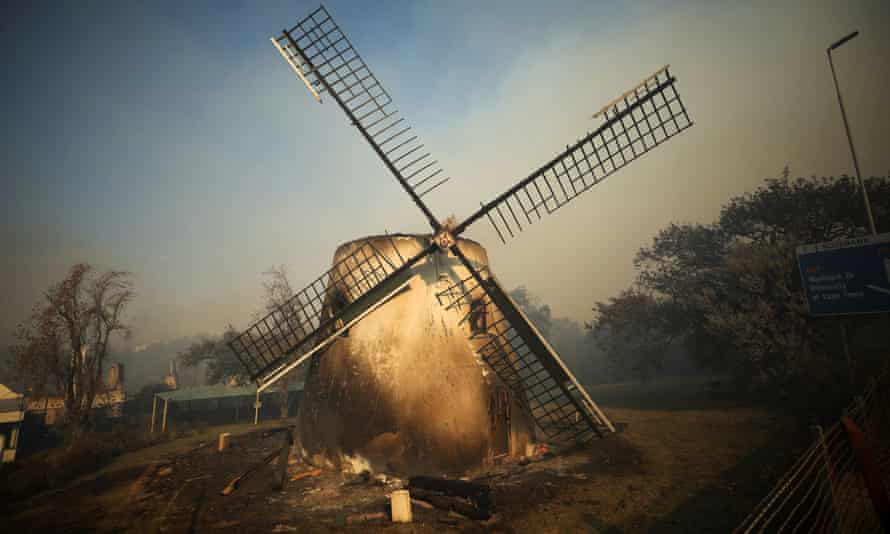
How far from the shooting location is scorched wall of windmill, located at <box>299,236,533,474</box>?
33.2 ft

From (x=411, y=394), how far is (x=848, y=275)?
13.0 metres

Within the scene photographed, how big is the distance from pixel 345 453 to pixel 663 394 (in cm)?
2474

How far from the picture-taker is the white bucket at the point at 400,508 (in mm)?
7531

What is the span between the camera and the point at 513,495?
8758 mm

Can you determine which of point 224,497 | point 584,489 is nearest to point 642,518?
point 584,489

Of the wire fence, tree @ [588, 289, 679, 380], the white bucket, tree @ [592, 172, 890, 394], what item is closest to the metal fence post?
the wire fence

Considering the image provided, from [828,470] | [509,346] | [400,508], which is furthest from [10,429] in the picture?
[828,470]

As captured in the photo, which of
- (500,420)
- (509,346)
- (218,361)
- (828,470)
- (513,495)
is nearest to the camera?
(828,470)

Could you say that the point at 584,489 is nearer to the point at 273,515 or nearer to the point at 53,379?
the point at 273,515

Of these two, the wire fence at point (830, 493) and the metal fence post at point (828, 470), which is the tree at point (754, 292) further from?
the metal fence post at point (828, 470)

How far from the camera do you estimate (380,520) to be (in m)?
7.67

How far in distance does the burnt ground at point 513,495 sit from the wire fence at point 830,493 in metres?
0.59

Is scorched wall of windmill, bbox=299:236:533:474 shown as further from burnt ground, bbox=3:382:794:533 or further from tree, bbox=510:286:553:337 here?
tree, bbox=510:286:553:337

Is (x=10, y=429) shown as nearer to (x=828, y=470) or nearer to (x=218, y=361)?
(x=218, y=361)
